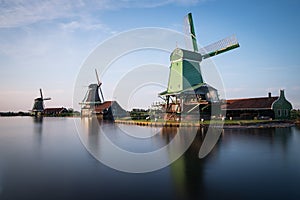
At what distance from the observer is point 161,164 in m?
8.59

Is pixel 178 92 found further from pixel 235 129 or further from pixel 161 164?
pixel 161 164

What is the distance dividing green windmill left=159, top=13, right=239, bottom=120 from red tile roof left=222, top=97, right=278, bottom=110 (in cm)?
204

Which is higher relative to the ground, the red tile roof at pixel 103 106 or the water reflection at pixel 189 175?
the red tile roof at pixel 103 106

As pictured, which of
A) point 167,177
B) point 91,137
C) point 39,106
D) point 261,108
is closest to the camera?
point 167,177

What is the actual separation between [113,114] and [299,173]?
36777mm

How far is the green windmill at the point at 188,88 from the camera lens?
74.2 ft

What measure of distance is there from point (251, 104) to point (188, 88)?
6.15 metres

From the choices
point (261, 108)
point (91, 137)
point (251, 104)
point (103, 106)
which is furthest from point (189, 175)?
point (103, 106)

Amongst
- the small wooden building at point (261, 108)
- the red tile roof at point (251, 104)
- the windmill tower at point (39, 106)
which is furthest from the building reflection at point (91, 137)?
the windmill tower at point (39, 106)

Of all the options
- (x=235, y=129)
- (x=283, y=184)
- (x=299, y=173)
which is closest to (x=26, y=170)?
(x=283, y=184)

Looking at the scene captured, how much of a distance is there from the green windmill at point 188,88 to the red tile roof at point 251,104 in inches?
80.3

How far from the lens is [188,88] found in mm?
22859

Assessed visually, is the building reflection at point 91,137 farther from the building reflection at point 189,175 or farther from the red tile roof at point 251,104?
the red tile roof at point 251,104

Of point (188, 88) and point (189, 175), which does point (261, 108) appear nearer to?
point (188, 88)
